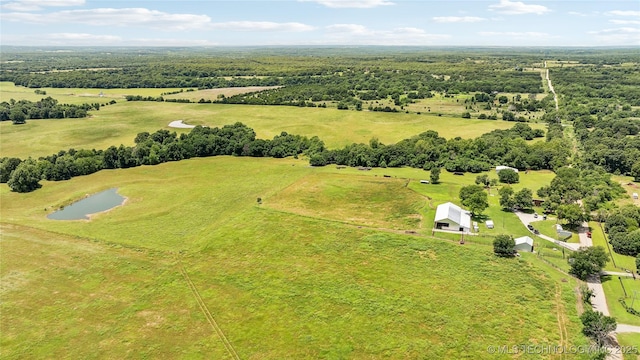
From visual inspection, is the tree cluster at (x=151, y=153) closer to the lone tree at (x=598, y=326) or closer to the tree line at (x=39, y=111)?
the tree line at (x=39, y=111)

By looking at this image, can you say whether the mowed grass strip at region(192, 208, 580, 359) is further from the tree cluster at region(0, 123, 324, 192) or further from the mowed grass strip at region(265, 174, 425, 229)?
the tree cluster at region(0, 123, 324, 192)

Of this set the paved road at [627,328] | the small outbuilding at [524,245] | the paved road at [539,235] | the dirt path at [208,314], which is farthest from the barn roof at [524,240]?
the dirt path at [208,314]

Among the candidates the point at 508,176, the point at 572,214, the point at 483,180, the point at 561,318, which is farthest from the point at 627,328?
the point at 508,176

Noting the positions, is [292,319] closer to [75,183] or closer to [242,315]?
[242,315]

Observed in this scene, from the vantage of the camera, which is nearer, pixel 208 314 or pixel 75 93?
pixel 208 314

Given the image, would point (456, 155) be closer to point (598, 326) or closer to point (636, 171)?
point (636, 171)

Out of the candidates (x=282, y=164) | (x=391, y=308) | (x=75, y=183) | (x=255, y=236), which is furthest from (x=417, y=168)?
(x=75, y=183)

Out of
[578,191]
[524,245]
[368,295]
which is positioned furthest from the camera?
[578,191]
